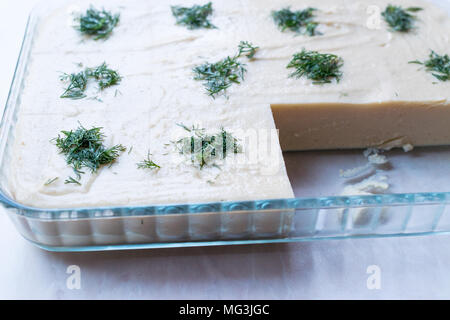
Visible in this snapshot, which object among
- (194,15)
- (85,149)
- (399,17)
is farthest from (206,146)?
(399,17)

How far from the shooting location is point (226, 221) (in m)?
2.19

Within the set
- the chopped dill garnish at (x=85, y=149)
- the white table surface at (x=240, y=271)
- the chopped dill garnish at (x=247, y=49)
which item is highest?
the chopped dill garnish at (x=247, y=49)

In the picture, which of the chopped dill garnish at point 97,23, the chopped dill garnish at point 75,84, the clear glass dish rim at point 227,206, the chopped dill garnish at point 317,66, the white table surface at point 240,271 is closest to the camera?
the clear glass dish rim at point 227,206

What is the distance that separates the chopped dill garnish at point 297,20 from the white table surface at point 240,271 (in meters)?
1.36

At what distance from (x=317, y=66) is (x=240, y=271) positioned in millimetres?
1235

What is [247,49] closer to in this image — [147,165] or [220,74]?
[220,74]

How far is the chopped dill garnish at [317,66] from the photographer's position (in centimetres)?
277

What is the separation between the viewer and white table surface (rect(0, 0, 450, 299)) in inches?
88.3

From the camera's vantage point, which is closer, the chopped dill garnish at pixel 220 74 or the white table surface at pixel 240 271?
the white table surface at pixel 240 271

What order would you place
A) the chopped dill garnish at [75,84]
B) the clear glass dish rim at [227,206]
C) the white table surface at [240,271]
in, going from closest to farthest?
the clear glass dish rim at [227,206] → the white table surface at [240,271] → the chopped dill garnish at [75,84]

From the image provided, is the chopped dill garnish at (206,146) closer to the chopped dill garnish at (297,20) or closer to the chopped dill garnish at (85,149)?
the chopped dill garnish at (85,149)

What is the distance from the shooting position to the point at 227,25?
10.1ft

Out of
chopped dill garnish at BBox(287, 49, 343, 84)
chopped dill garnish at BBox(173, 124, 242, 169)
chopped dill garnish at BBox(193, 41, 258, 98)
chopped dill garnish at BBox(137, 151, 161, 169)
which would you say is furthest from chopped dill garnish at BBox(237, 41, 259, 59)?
chopped dill garnish at BBox(137, 151, 161, 169)

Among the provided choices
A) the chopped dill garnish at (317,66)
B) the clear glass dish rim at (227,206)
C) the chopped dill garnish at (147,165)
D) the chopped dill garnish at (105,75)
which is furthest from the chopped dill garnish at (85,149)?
the chopped dill garnish at (317,66)
